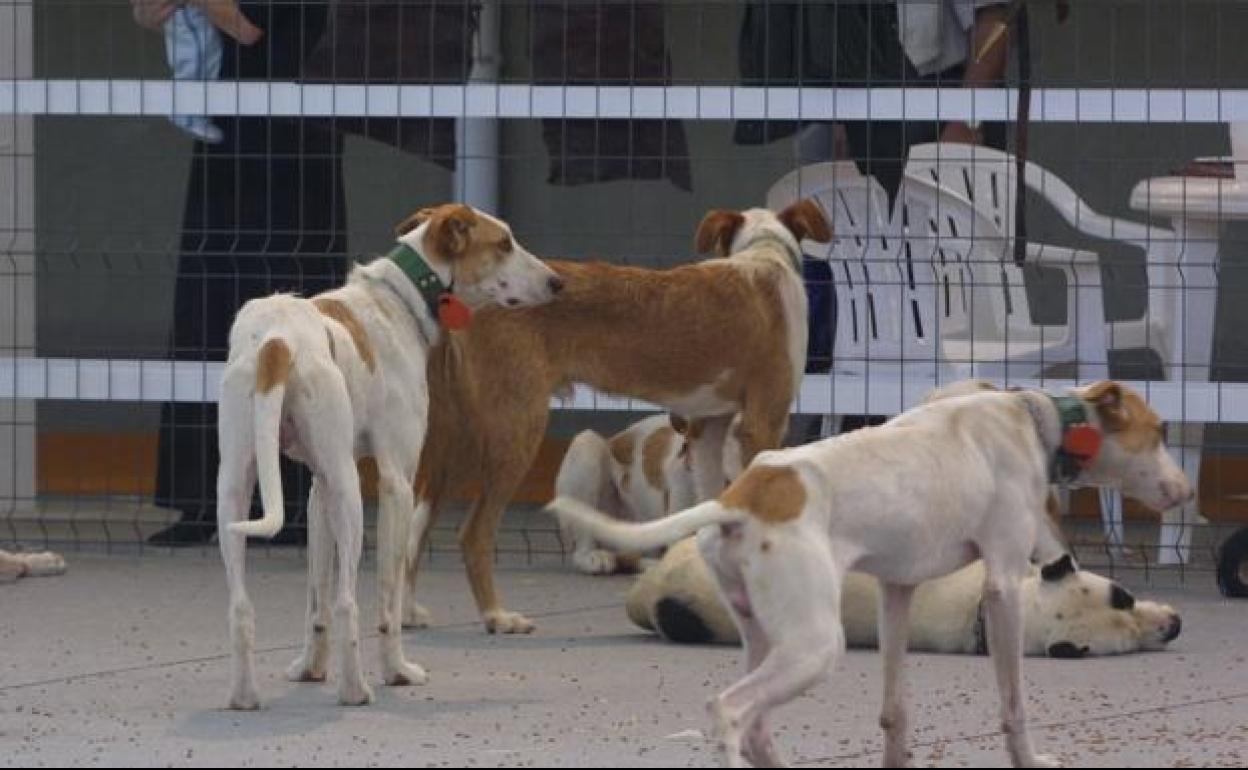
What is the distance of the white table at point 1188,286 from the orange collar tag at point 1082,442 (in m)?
3.72

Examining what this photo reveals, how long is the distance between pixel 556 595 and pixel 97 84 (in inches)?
114

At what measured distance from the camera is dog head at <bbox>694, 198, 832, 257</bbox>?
9.81 m

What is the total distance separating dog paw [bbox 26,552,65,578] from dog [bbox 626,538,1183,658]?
9.09ft

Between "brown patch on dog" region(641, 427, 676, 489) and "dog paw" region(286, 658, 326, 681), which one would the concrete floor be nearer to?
"dog paw" region(286, 658, 326, 681)

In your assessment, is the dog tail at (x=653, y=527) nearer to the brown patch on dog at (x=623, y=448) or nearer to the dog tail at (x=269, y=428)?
the dog tail at (x=269, y=428)

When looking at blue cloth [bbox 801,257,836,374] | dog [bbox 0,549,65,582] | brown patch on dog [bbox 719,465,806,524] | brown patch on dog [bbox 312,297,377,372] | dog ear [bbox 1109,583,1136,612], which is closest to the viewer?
brown patch on dog [bbox 719,465,806,524]

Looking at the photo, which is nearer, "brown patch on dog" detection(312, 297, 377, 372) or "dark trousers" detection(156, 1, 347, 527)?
"brown patch on dog" detection(312, 297, 377, 372)

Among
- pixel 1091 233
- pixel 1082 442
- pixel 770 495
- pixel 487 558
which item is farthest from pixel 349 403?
pixel 1091 233

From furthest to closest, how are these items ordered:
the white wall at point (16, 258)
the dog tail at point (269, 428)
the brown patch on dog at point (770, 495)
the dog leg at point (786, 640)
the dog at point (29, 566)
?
the white wall at point (16, 258)
the dog at point (29, 566)
the dog tail at point (269, 428)
the brown patch on dog at point (770, 495)
the dog leg at point (786, 640)

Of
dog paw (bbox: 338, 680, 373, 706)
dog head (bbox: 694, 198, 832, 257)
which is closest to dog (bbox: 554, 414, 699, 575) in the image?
dog head (bbox: 694, 198, 832, 257)

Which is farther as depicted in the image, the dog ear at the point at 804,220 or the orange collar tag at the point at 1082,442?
the dog ear at the point at 804,220

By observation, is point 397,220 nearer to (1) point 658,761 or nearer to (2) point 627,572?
(2) point 627,572

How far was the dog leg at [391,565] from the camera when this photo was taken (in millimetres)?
7953

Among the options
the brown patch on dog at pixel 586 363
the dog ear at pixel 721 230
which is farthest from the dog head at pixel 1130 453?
the dog ear at pixel 721 230
